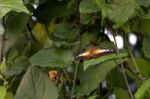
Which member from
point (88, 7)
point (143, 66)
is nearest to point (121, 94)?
point (143, 66)

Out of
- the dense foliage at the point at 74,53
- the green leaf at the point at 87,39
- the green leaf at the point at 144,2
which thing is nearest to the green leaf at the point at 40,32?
the dense foliage at the point at 74,53

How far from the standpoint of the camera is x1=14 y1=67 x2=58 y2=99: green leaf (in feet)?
2.33

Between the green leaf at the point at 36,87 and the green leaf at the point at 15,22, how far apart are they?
9cm

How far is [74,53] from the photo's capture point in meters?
0.75

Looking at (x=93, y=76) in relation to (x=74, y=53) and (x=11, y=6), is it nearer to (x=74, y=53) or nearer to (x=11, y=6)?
(x=74, y=53)

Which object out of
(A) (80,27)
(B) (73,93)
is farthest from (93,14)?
Answer: (B) (73,93)

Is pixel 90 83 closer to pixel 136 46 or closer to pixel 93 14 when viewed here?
pixel 93 14

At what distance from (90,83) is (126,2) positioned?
0.53ft

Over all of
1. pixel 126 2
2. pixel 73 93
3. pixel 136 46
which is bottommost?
pixel 136 46

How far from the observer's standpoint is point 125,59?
2.29ft

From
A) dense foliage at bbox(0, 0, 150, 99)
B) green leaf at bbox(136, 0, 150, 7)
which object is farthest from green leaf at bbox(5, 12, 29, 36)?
green leaf at bbox(136, 0, 150, 7)

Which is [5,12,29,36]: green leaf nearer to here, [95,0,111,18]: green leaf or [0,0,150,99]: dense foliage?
[0,0,150,99]: dense foliage

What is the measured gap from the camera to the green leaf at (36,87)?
2.33 ft

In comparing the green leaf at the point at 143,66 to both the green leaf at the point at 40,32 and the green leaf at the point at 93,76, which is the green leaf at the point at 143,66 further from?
the green leaf at the point at 40,32
